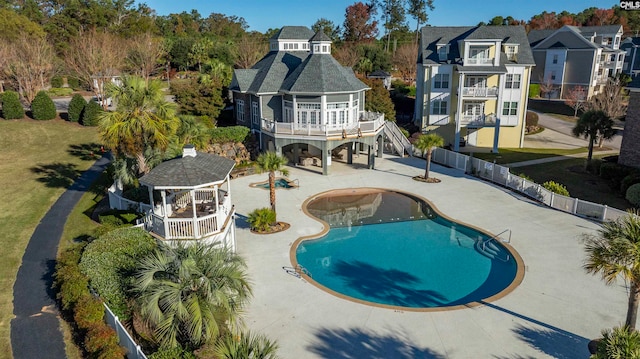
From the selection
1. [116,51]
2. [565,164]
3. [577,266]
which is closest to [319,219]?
[577,266]

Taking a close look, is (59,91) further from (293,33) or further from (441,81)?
(441,81)

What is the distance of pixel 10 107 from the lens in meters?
39.3

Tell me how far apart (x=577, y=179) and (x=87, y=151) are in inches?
1443

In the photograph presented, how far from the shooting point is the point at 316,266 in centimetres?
1966

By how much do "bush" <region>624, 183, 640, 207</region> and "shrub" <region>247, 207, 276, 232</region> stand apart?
67.2 ft

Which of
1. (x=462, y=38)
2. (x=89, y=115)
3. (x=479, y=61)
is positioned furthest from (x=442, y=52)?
(x=89, y=115)

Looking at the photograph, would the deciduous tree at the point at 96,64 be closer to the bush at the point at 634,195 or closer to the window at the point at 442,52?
the window at the point at 442,52

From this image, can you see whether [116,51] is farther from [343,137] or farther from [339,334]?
[339,334]

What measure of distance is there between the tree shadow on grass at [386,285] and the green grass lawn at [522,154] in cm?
2174

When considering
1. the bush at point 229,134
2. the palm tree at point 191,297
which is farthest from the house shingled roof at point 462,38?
the palm tree at point 191,297

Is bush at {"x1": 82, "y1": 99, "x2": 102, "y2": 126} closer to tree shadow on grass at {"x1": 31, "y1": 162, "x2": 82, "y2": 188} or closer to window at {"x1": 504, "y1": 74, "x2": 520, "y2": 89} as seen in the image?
tree shadow on grass at {"x1": 31, "y1": 162, "x2": 82, "y2": 188}

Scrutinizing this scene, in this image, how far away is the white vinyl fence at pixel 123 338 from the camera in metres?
12.1

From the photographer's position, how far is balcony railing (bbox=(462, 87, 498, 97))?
39.0 meters

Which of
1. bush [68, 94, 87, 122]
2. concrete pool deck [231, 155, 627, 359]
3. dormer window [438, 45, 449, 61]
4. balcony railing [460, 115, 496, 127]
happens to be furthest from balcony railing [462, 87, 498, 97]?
bush [68, 94, 87, 122]
